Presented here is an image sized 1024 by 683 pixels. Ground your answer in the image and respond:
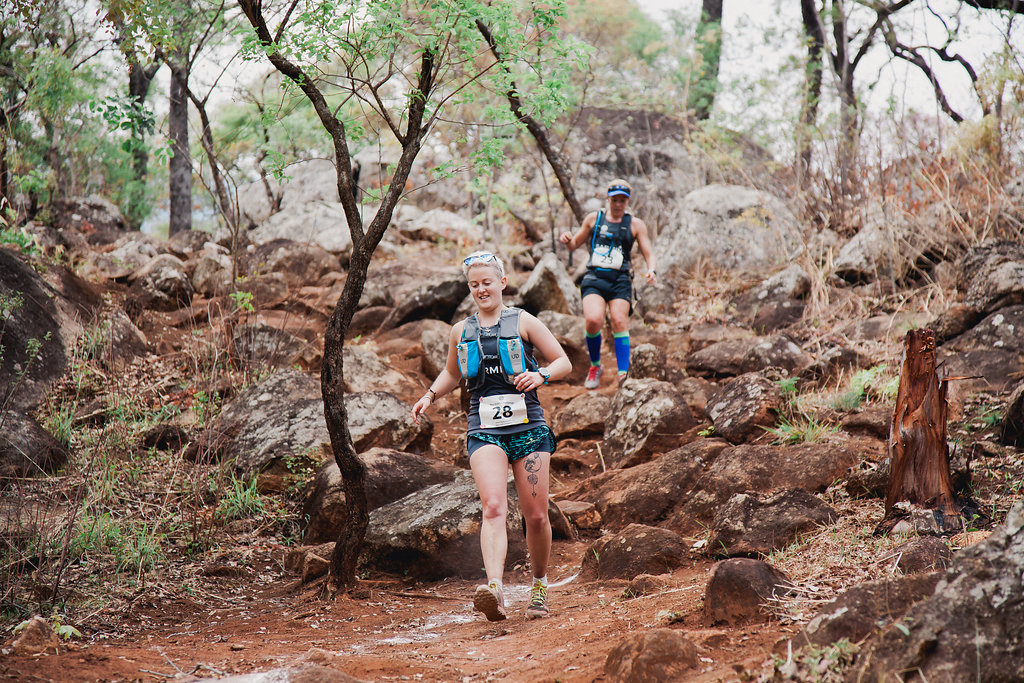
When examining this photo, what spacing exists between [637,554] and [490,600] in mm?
1292

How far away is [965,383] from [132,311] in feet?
31.6

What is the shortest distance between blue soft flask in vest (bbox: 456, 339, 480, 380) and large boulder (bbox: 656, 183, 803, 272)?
852cm

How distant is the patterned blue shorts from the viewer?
14.2 ft

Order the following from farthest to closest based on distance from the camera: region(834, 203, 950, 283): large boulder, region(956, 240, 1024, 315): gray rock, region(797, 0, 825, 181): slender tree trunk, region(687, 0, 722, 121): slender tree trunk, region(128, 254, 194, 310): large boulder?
region(687, 0, 722, 121): slender tree trunk < region(797, 0, 825, 181): slender tree trunk < region(128, 254, 194, 310): large boulder < region(834, 203, 950, 283): large boulder < region(956, 240, 1024, 315): gray rock

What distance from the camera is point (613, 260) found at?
805 centimetres

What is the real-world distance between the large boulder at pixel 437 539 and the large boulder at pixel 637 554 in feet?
2.85

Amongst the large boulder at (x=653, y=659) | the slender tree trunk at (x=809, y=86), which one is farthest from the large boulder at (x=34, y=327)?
the slender tree trunk at (x=809, y=86)

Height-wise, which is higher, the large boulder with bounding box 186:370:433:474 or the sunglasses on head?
the sunglasses on head

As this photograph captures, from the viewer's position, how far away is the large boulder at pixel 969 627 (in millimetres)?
2207

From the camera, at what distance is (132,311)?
413 inches

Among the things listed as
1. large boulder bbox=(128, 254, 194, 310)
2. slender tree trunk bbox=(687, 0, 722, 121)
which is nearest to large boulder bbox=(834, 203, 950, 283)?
slender tree trunk bbox=(687, 0, 722, 121)

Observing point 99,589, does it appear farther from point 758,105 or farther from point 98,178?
point 98,178

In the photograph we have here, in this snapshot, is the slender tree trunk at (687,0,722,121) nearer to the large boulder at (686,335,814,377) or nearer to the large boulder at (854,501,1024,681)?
the large boulder at (686,335,814,377)

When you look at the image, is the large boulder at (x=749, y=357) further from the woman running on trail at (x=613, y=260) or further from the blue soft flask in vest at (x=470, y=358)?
the blue soft flask in vest at (x=470, y=358)
